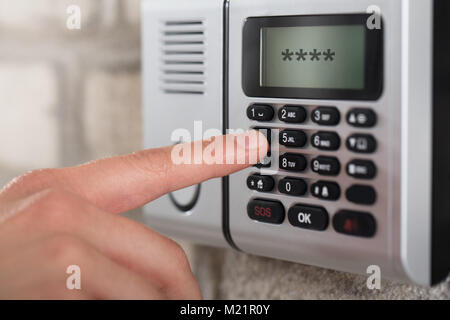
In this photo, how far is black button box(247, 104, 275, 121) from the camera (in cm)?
34

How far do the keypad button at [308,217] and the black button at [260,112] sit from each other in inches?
2.1

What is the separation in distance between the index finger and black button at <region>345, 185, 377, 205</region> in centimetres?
6

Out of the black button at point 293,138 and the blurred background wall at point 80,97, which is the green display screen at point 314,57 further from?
the blurred background wall at point 80,97

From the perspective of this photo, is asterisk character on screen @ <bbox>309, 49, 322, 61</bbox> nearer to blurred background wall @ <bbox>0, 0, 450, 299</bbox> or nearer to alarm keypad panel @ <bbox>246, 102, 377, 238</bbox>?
alarm keypad panel @ <bbox>246, 102, 377, 238</bbox>

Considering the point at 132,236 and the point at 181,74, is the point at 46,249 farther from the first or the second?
the point at 181,74

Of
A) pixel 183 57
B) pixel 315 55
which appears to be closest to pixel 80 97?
pixel 183 57

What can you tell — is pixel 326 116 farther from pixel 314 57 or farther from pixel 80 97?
pixel 80 97

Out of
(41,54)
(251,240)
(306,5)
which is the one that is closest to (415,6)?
(306,5)

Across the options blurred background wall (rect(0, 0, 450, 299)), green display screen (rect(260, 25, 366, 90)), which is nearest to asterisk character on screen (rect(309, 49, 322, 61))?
green display screen (rect(260, 25, 366, 90))

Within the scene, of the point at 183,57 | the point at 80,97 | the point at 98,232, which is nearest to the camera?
the point at 98,232

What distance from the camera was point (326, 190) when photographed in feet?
1.06

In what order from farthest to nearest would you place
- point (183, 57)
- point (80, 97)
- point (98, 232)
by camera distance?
1. point (80, 97)
2. point (183, 57)
3. point (98, 232)

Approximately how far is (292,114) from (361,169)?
0.17 ft

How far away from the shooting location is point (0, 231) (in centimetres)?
29
